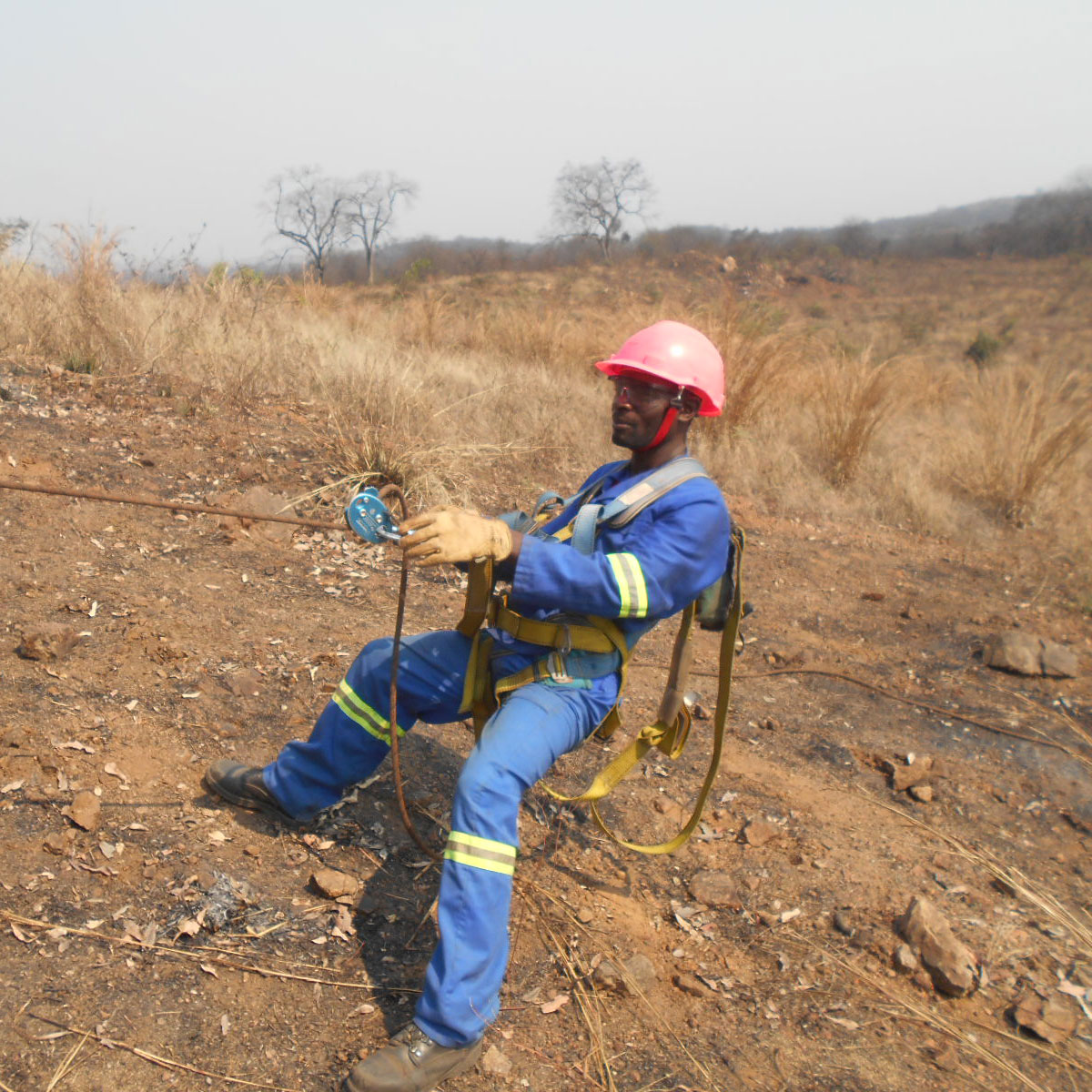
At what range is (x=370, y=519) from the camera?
7.16ft

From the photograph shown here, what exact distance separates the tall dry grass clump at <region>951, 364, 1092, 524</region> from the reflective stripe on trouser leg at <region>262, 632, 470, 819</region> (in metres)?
6.11

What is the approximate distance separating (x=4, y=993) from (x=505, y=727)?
125cm

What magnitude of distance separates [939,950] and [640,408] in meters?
1.83

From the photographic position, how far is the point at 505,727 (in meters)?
2.08

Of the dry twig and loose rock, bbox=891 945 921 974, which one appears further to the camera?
loose rock, bbox=891 945 921 974

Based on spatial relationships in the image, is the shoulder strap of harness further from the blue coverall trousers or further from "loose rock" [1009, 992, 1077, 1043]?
"loose rock" [1009, 992, 1077, 1043]

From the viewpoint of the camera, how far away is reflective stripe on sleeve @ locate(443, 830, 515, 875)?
1906mm

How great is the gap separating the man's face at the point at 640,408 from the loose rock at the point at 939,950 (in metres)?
1.70

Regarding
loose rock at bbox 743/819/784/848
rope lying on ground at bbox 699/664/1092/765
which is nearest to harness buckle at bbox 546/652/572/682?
loose rock at bbox 743/819/784/848

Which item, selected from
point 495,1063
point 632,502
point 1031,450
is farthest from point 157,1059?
point 1031,450

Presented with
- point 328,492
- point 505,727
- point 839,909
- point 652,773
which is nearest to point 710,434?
point 328,492

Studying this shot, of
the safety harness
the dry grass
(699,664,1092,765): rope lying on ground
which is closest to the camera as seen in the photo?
the safety harness

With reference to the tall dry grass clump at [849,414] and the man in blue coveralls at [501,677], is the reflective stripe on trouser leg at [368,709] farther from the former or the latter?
the tall dry grass clump at [849,414]

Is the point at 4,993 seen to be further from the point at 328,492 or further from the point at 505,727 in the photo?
the point at 328,492
